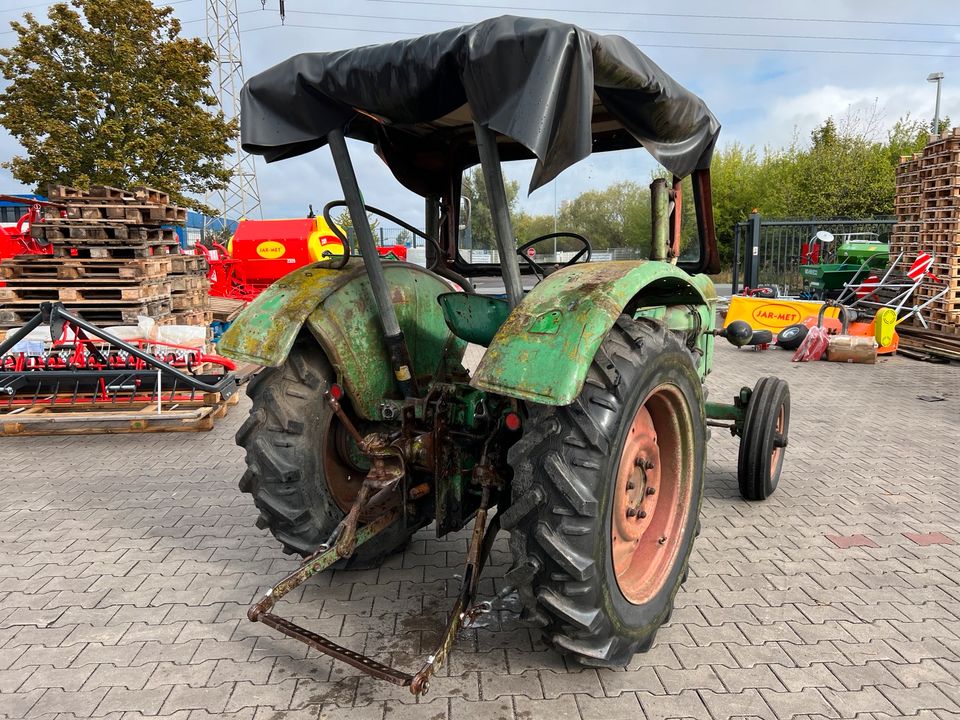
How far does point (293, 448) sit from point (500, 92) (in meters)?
1.70

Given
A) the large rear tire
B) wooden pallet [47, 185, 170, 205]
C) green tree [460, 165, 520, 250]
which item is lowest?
the large rear tire

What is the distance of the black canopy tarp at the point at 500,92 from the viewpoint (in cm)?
206

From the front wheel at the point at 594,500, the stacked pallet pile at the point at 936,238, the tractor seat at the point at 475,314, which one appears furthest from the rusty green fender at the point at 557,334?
the stacked pallet pile at the point at 936,238

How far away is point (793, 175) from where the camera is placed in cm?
2425

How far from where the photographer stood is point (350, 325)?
3039 mm

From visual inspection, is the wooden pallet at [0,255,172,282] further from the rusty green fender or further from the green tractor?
the rusty green fender

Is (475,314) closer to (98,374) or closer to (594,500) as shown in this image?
(594,500)

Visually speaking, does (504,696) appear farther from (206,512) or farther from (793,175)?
(793,175)

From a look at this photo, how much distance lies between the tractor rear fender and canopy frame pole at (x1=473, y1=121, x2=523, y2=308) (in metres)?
0.78

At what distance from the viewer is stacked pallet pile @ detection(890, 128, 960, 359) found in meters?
9.98

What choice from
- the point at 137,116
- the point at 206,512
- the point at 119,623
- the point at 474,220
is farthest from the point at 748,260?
the point at 137,116

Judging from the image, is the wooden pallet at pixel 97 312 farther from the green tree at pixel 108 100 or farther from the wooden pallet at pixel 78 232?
the green tree at pixel 108 100

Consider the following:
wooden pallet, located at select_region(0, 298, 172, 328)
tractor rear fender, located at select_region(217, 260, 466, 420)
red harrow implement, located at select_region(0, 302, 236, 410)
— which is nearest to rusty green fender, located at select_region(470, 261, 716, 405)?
tractor rear fender, located at select_region(217, 260, 466, 420)

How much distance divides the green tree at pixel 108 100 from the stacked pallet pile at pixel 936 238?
1798cm
